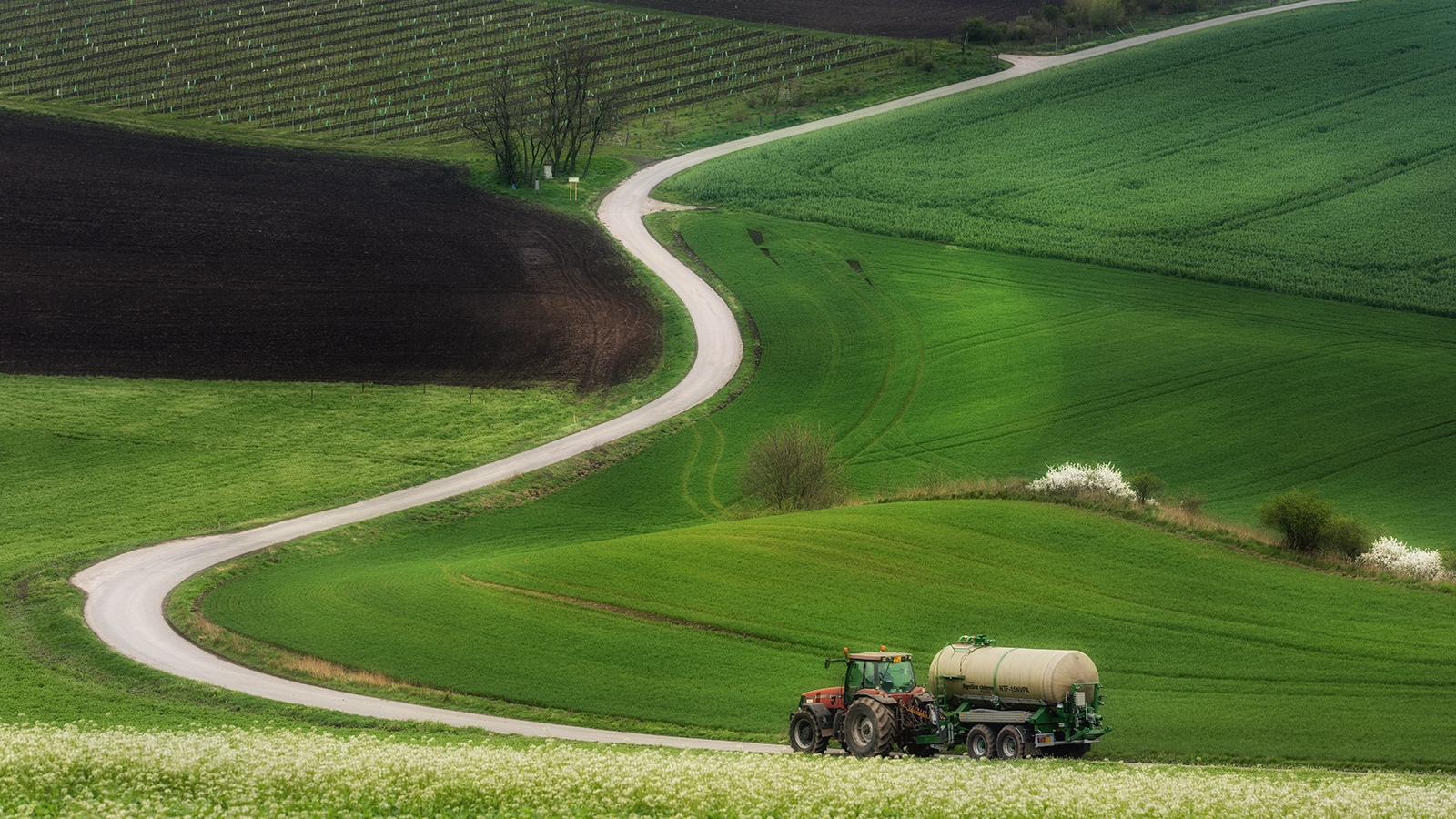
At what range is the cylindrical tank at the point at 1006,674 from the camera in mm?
30562

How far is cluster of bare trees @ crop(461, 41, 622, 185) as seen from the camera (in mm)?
120062

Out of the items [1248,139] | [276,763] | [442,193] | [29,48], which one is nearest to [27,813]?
[276,763]

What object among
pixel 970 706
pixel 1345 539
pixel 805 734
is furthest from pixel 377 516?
pixel 1345 539

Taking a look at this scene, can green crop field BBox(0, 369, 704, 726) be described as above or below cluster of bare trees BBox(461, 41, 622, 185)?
below

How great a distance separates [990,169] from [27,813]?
108023 mm

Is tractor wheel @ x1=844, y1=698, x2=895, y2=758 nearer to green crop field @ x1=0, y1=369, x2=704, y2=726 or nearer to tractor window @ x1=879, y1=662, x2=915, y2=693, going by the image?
tractor window @ x1=879, y1=662, x2=915, y2=693

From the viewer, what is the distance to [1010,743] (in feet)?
103

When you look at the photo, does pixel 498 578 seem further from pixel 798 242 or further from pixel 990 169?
pixel 990 169

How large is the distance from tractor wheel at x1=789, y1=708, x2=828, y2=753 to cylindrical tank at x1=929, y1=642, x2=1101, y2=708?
10.1ft

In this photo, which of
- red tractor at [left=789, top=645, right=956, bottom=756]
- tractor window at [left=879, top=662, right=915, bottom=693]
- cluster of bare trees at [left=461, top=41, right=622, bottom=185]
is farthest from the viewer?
cluster of bare trees at [left=461, top=41, right=622, bottom=185]

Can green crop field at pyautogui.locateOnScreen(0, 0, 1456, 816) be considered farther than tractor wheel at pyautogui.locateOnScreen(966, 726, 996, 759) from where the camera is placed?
No

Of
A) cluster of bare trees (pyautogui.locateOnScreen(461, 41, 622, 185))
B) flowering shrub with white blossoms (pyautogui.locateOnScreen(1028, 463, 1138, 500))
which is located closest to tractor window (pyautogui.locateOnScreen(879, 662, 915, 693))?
flowering shrub with white blossoms (pyautogui.locateOnScreen(1028, 463, 1138, 500))

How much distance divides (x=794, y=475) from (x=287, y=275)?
1831 inches

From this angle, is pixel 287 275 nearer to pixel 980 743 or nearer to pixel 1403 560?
pixel 1403 560
